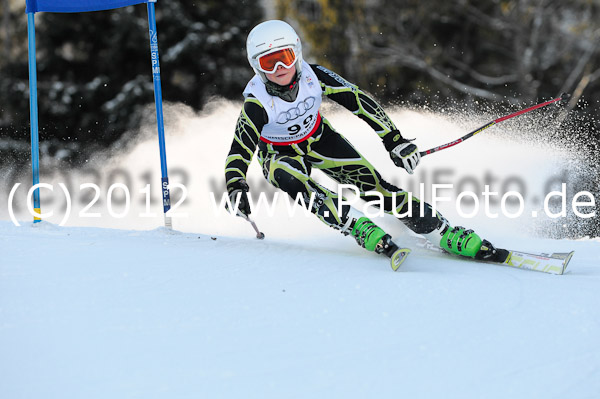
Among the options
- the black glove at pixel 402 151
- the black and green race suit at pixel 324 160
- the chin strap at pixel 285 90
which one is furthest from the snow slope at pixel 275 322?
the chin strap at pixel 285 90

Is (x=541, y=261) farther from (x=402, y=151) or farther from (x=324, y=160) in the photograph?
(x=324, y=160)

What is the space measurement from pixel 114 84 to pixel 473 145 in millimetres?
11158

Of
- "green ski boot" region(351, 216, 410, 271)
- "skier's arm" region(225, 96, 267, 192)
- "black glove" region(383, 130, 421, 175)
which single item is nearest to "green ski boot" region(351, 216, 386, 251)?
"green ski boot" region(351, 216, 410, 271)

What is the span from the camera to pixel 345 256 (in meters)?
4.41

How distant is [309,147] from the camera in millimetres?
4609

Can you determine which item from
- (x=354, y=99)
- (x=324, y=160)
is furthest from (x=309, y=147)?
(x=354, y=99)

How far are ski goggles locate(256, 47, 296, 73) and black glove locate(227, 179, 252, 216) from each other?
70 cm

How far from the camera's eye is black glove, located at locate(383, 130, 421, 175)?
443 cm

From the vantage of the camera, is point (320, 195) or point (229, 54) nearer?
point (320, 195)

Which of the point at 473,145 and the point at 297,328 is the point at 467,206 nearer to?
the point at 473,145

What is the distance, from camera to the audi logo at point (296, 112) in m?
4.37

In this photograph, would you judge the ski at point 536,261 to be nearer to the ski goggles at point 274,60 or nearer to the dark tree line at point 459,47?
the ski goggles at point 274,60

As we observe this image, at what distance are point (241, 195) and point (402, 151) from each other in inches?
41.6

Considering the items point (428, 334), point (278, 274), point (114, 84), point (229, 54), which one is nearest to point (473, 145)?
point (278, 274)
